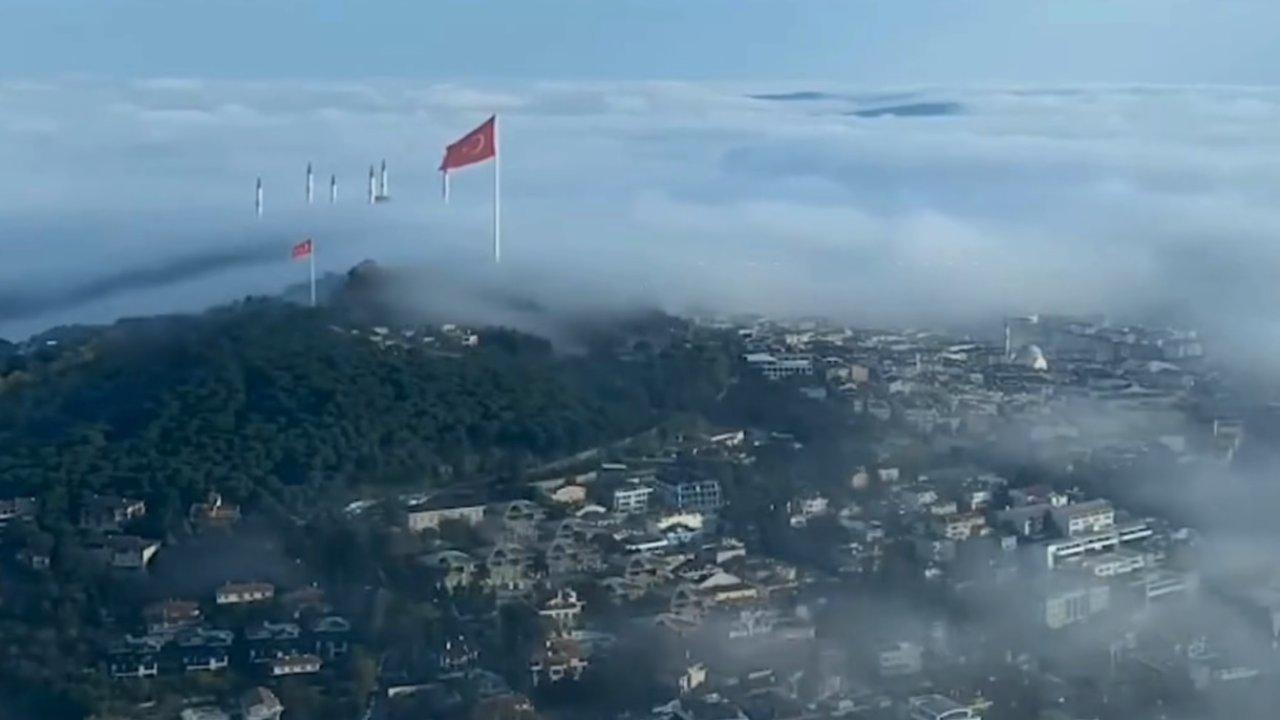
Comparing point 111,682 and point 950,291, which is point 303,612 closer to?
point 111,682

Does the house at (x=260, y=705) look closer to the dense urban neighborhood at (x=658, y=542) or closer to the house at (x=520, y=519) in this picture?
the dense urban neighborhood at (x=658, y=542)

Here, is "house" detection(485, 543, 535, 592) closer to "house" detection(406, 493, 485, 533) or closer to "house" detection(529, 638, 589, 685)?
"house" detection(406, 493, 485, 533)

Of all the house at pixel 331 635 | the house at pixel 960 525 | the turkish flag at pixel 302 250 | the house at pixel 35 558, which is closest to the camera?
the house at pixel 331 635

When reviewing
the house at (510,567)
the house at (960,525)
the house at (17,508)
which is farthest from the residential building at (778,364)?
the house at (17,508)

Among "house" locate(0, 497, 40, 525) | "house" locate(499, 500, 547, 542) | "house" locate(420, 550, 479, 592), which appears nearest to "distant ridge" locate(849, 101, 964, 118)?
"house" locate(499, 500, 547, 542)

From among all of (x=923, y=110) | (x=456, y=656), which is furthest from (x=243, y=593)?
(x=923, y=110)

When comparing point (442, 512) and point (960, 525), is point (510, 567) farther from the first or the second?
point (960, 525)
